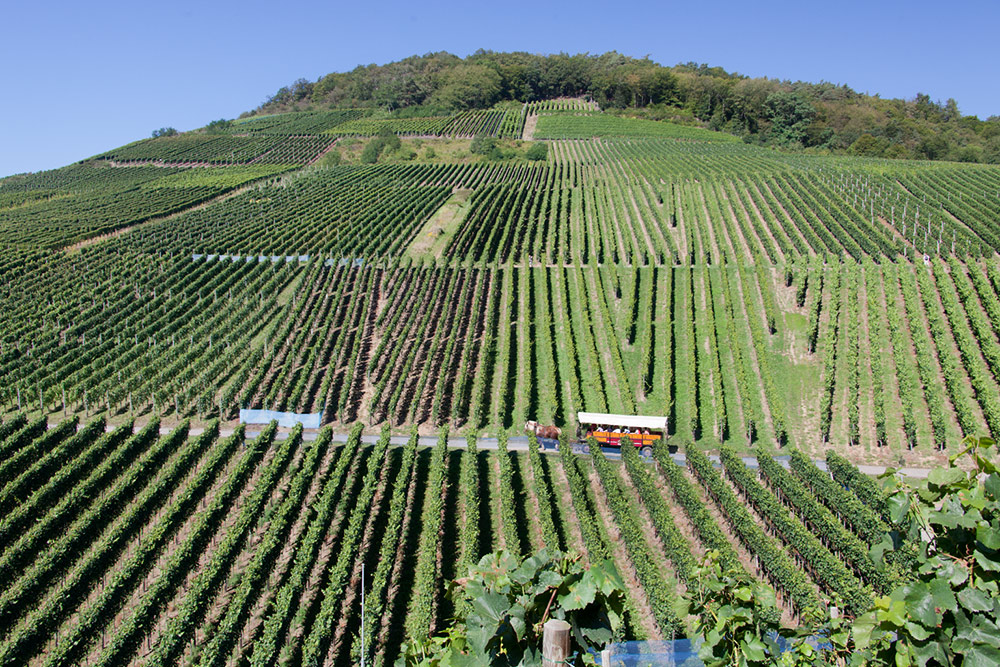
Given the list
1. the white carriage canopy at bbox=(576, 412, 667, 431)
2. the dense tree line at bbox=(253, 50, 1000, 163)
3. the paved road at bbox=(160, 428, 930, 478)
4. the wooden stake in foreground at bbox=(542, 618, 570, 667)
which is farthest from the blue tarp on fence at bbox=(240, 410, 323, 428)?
the dense tree line at bbox=(253, 50, 1000, 163)

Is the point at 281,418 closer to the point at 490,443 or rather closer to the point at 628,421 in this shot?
the point at 490,443

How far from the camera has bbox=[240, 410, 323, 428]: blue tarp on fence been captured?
33594 mm

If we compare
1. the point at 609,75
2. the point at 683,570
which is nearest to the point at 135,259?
the point at 683,570

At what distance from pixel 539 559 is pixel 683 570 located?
1776 centimetres

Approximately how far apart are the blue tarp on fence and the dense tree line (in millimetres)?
99427

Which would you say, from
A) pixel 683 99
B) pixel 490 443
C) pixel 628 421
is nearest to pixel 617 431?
pixel 628 421

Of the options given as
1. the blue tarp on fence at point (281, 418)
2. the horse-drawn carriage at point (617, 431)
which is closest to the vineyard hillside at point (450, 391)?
the blue tarp on fence at point (281, 418)

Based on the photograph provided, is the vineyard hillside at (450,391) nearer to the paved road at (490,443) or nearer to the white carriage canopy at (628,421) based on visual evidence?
the paved road at (490,443)

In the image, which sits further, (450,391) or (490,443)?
(450,391)

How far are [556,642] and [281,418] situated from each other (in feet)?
102

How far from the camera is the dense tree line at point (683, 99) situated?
111188 millimetres

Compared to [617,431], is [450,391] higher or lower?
higher

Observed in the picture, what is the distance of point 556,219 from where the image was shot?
62.8 meters

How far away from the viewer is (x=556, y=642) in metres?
4.93
